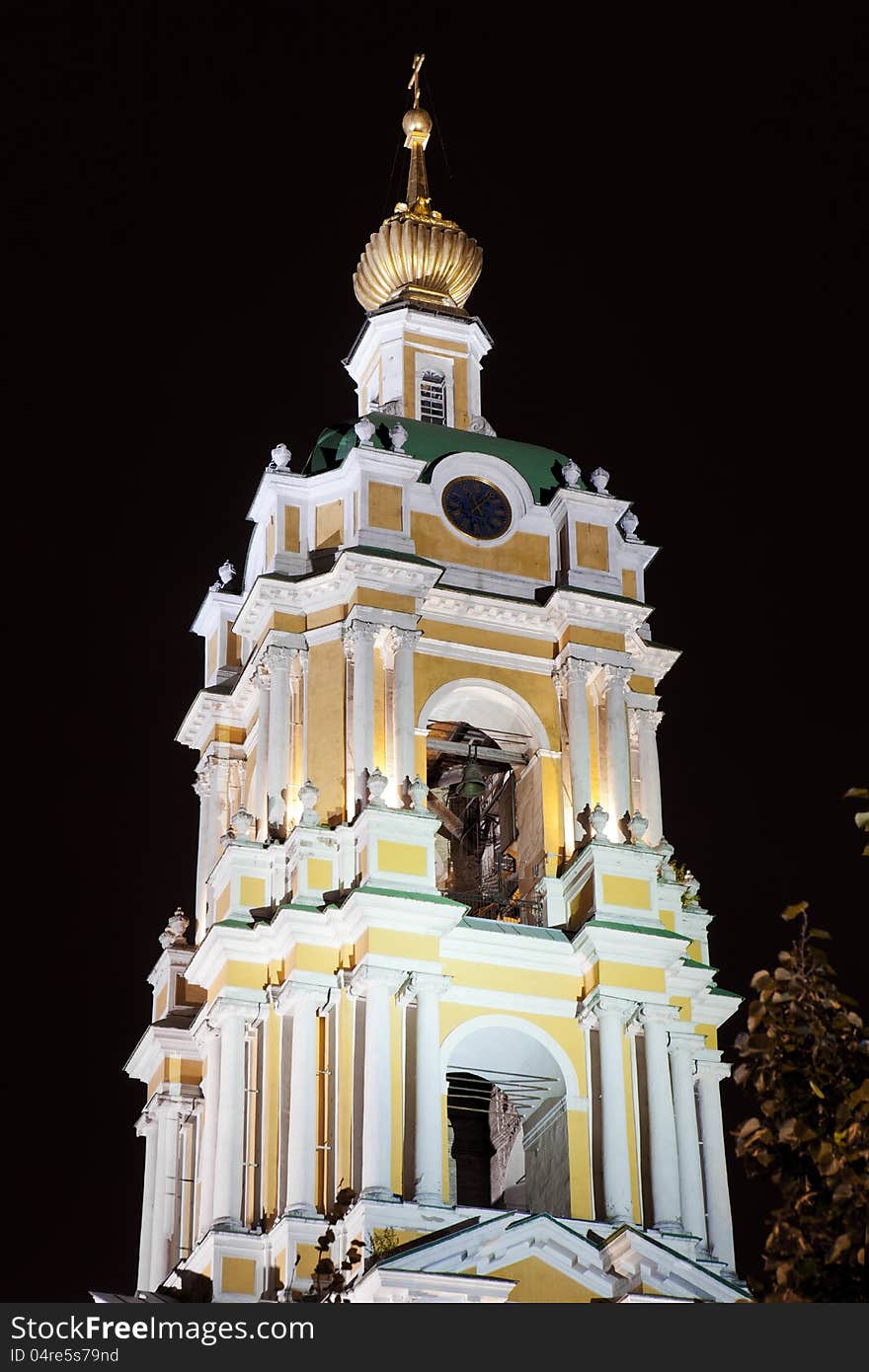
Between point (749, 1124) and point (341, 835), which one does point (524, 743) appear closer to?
point (341, 835)

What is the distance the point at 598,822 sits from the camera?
128 ft

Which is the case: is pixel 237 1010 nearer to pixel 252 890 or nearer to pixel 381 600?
pixel 252 890

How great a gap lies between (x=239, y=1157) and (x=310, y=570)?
32.3 feet

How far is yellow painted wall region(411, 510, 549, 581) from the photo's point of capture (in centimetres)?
4181

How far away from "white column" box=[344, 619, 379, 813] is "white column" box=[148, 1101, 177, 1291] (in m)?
6.13

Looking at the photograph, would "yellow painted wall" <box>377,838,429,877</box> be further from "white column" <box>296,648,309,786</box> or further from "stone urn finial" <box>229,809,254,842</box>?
"stone urn finial" <box>229,809,254,842</box>

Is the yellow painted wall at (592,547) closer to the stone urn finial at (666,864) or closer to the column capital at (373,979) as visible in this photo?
the stone urn finial at (666,864)

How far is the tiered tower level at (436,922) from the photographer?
35250mm

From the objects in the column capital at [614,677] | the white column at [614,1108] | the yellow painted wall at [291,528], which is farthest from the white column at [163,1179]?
the column capital at [614,677]

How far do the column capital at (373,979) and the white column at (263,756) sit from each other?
11.8 ft

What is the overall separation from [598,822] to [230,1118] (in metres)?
7.07

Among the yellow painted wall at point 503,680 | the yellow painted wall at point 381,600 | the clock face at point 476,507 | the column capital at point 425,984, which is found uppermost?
the clock face at point 476,507

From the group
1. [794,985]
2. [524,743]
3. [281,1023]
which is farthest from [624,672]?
[794,985]

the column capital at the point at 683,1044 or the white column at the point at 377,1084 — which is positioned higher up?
the column capital at the point at 683,1044
